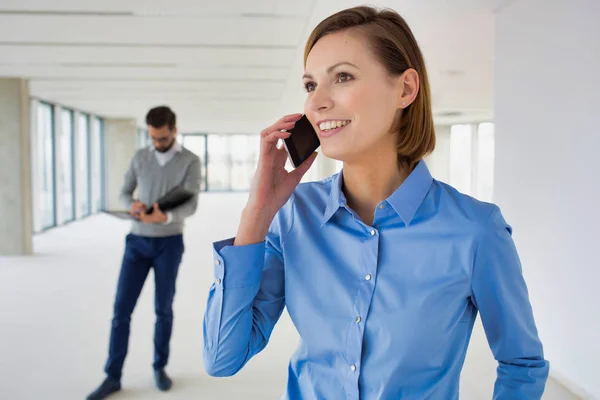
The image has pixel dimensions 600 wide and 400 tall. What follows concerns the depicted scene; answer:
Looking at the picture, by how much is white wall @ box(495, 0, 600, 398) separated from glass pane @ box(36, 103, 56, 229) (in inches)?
443

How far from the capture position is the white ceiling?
5.58 meters

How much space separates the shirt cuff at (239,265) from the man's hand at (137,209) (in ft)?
9.41

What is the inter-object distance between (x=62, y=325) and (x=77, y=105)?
10494 millimetres

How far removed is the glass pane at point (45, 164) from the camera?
13.1 meters

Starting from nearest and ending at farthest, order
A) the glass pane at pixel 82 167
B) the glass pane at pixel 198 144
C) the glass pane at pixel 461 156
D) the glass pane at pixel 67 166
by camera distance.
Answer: the glass pane at pixel 67 166
the glass pane at pixel 82 167
the glass pane at pixel 461 156
the glass pane at pixel 198 144

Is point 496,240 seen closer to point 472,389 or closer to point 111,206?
point 472,389

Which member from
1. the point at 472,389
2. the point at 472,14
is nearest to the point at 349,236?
the point at 472,389

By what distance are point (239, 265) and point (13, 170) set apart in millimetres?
10190

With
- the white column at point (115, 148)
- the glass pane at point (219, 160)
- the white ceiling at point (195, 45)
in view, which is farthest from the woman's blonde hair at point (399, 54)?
the glass pane at point (219, 160)

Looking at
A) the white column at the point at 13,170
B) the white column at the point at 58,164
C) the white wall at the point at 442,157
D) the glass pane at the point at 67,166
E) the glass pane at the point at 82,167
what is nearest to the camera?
the white column at the point at 13,170

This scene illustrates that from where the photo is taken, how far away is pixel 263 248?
1.34m

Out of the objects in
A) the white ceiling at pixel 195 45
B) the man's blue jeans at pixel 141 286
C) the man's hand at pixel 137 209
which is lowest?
the man's blue jeans at pixel 141 286

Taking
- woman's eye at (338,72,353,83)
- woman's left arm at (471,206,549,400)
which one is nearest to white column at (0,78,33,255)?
woman's eye at (338,72,353,83)

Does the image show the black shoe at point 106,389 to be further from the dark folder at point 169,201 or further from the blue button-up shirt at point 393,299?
the blue button-up shirt at point 393,299
